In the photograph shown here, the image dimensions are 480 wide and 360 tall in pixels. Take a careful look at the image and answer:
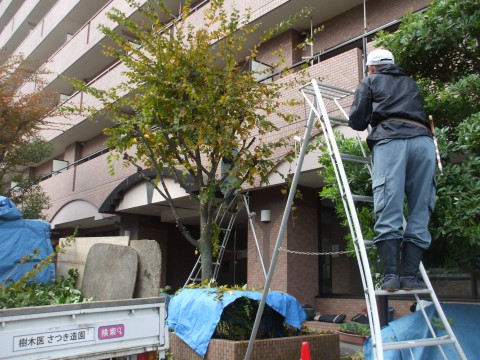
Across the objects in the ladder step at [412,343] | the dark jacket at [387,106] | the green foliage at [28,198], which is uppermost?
the green foliage at [28,198]

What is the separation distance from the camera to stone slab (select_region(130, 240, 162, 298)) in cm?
501

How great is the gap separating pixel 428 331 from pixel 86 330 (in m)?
2.93

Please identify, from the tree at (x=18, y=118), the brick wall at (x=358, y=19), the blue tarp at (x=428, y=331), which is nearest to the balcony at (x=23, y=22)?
the tree at (x=18, y=118)

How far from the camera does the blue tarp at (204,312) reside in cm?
659

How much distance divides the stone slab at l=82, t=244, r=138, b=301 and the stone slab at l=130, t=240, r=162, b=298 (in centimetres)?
7

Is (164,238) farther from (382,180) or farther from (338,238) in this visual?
(382,180)

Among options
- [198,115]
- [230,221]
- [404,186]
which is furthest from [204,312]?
[230,221]

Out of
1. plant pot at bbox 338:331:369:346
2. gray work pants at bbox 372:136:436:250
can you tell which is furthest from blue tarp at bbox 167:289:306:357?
gray work pants at bbox 372:136:436:250

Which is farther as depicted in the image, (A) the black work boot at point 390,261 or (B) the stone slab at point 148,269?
→ (B) the stone slab at point 148,269

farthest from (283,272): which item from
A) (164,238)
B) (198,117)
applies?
(164,238)

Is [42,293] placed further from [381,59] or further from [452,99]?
[452,99]

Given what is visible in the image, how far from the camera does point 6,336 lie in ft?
12.3

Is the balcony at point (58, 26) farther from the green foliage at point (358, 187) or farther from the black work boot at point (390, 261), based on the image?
the black work boot at point (390, 261)

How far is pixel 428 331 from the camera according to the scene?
414 cm
